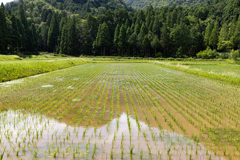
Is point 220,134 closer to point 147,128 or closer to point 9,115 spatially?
point 147,128

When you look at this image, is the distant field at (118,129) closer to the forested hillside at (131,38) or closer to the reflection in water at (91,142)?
the reflection in water at (91,142)

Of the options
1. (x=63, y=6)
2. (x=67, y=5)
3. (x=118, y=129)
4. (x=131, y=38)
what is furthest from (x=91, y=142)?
(x=63, y=6)

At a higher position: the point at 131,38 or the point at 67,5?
the point at 67,5

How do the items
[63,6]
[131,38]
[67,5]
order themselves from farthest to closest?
[67,5] < [63,6] < [131,38]

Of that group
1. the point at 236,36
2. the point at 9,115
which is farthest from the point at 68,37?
the point at 9,115

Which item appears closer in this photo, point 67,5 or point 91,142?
point 91,142

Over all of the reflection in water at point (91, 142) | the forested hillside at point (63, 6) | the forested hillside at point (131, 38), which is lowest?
the reflection in water at point (91, 142)

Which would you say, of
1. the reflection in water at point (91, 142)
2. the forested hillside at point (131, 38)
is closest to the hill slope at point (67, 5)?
the forested hillside at point (131, 38)

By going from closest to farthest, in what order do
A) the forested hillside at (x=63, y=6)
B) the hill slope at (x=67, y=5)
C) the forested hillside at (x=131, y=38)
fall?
the forested hillside at (x=131, y=38) < the forested hillside at (x=63, y=6) < the hill slope at (x=67, y=5)

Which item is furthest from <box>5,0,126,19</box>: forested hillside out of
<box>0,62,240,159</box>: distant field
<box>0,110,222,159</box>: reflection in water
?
<box>0,110,222,159</box>: reflection in water

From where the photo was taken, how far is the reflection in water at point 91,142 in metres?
3.03

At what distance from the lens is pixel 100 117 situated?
4883 mm

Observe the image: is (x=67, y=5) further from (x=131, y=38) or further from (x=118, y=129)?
(x=118, y=129)

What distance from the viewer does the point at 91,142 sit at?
11.4 ft
